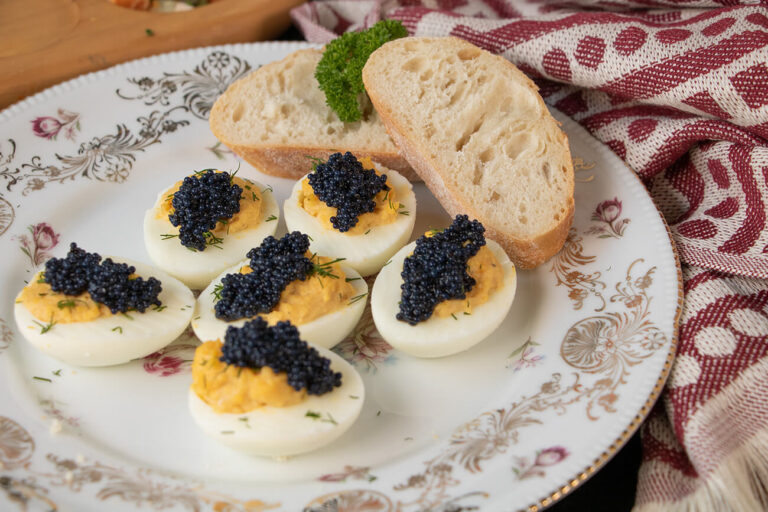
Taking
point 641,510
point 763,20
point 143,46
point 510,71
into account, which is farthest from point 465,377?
point 143,46

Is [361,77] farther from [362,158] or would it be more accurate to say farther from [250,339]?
[250,339]

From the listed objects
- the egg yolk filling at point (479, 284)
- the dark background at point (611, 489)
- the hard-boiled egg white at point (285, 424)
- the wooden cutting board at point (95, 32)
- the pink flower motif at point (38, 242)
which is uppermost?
the wooden cutting board at point (95, 32)

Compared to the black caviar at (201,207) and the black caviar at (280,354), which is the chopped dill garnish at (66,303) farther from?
the black caviar at (280,354)

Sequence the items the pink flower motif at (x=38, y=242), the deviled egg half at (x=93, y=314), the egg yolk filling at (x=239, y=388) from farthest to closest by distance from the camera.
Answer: the pink flower motif at (x=38, y=242), the deviled egg half at (x=93, y=314), the egg yolk filling at (x=239, y=388)

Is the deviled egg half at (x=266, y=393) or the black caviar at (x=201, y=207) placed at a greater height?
the black caviar at (x=201, y=207)

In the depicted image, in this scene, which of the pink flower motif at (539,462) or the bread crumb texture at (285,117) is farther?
the bread crumb texture at (285,117)

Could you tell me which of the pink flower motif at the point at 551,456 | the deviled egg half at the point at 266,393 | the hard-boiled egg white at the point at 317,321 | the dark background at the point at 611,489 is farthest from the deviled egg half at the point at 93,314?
the dark background at the point at 611,489

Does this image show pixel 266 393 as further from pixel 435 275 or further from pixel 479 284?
pixel 479 284
